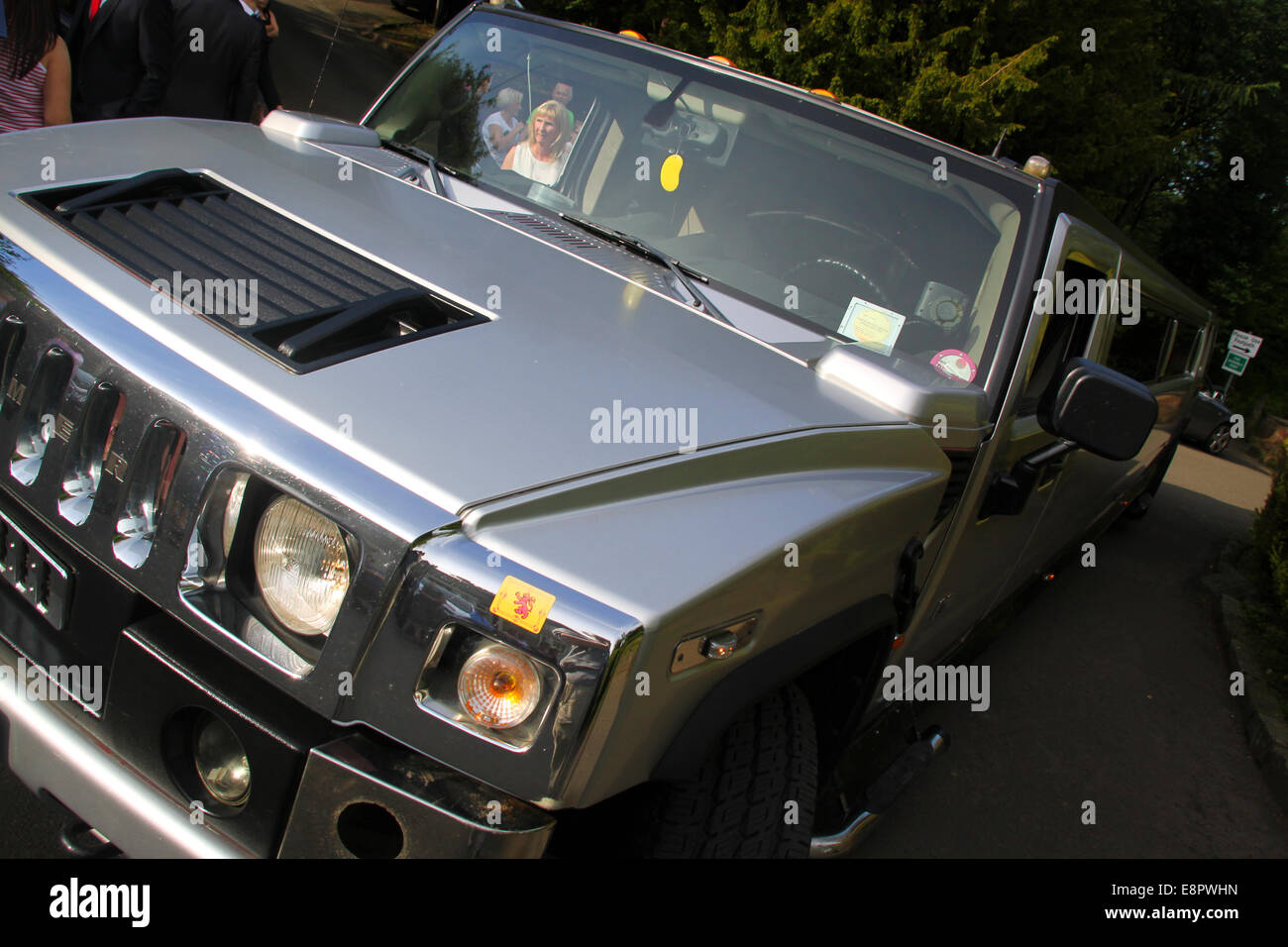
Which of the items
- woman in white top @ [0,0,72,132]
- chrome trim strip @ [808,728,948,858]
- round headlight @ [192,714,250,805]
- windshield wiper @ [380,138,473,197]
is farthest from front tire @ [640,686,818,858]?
woman in white top @ [0,0,72,132]

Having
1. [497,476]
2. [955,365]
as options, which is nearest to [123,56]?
[955,365]

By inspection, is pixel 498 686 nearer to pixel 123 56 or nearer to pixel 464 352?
pixel 464 352

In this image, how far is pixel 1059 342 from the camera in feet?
10.3

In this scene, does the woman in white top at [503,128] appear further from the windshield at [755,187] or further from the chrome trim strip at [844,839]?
the chrome trim strip at [844,839]

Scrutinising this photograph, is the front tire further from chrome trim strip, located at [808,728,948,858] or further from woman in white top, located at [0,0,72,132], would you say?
woman in white top, located at [0,0,72,132]

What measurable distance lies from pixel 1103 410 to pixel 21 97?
433 cm

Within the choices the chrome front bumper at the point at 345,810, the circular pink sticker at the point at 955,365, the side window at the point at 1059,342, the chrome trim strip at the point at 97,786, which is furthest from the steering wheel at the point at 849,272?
the chrome trim strip at the point at 97,786

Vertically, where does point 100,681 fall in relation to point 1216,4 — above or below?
below

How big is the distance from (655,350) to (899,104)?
8565 millimetres

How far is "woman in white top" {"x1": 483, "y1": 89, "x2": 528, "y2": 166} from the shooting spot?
3307 millimetres

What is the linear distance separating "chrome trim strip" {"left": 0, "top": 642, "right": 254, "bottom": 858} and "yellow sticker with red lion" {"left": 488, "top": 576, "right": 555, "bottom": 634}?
0.60 m

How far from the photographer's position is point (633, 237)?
117 inches

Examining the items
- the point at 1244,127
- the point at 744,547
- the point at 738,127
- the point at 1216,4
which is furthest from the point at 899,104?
the point at 1244,127
